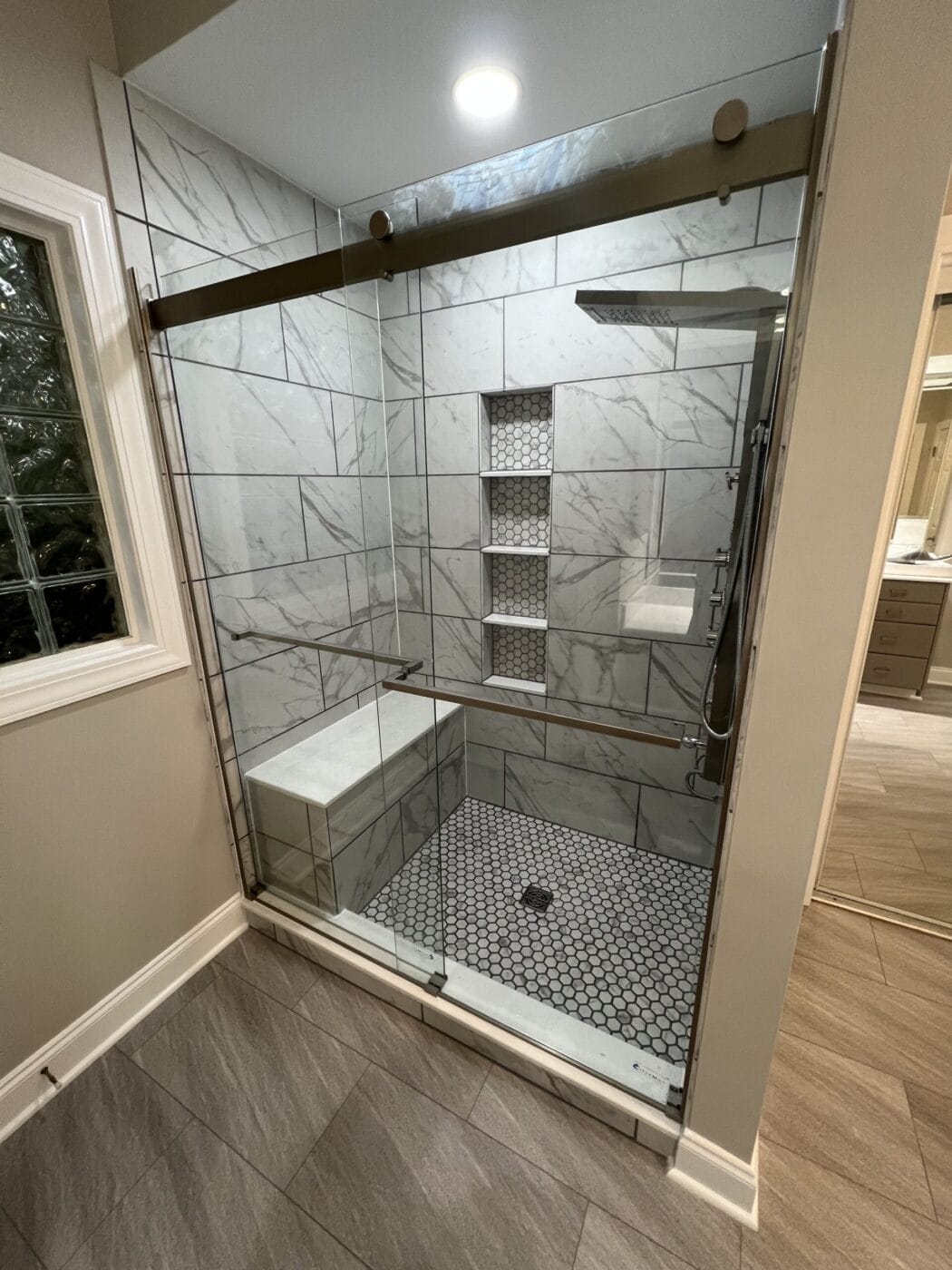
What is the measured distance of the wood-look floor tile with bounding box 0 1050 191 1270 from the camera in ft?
3.42

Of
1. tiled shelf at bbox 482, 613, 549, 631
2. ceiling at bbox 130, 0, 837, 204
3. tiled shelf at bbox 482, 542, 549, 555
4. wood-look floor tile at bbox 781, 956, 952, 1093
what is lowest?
wood-look floor tile at bbox 781, 956, 952, 1093

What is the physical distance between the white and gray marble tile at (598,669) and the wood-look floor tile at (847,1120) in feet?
3.60

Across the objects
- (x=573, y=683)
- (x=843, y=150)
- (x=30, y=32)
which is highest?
(x=30, y=32)

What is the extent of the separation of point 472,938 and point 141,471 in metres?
1.76

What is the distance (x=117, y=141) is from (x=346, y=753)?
1.80 m

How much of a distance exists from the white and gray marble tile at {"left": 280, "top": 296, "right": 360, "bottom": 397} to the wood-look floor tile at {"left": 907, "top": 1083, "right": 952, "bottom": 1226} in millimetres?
2539

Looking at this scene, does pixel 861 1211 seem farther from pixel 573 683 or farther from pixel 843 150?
pixel 843 150

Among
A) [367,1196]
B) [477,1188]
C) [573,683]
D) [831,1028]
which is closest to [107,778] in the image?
[367,1196]

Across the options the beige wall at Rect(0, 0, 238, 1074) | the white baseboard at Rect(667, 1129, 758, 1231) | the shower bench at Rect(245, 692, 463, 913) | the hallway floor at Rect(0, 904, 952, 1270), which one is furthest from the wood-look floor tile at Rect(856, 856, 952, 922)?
the beige wall at Rect(0, 0, 238, 1074)

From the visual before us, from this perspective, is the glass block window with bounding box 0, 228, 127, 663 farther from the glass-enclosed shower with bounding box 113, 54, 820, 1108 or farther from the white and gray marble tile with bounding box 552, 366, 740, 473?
the white and gray marble tile with bounding box 552, 366, 740, 473

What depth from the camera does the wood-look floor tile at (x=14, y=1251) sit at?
3.23ft

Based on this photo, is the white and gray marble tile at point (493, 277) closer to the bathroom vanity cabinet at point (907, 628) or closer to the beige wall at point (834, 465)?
the beige wall at point (834, 465)

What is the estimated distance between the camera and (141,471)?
132 centimetres

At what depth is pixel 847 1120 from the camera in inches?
46.8
